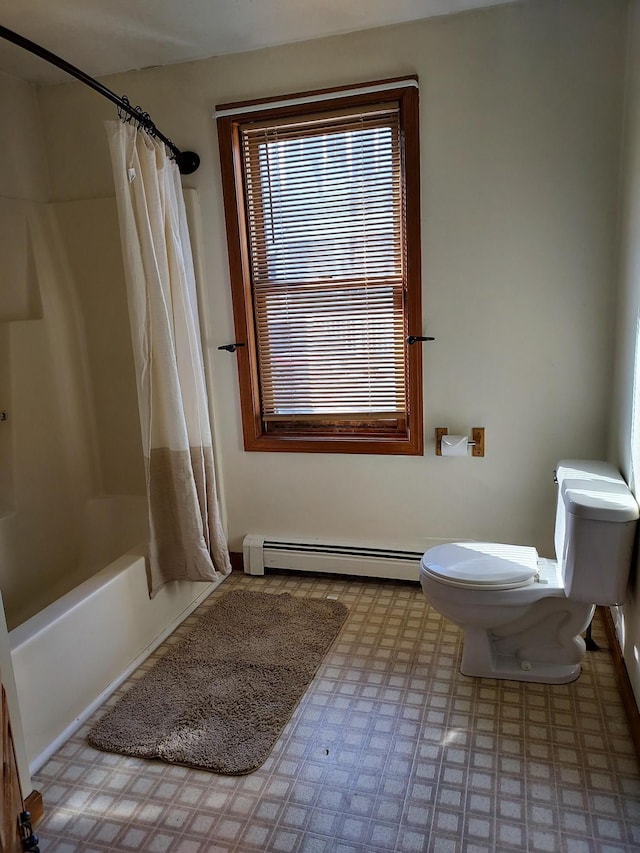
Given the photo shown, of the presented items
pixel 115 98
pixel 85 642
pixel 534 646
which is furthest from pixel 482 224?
pixel 85 642

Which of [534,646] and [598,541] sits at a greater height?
[598,541]

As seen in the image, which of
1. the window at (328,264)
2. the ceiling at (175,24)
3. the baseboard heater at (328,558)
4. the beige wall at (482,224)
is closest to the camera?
the ceiling at (175,24)

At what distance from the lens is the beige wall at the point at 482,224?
2285mm

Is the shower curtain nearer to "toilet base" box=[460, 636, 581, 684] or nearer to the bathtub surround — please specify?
the bathtub surround

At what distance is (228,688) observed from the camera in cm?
212

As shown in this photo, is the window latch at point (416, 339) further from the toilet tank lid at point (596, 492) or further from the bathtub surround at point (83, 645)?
the bathtub surround at point (83, 645)

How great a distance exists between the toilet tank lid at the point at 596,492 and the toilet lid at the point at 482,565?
0.26 m

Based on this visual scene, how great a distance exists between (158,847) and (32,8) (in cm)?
268

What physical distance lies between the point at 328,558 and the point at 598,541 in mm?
1343

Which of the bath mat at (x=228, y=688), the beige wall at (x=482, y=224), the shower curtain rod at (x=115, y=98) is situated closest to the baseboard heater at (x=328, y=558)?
the beige wall at (x=482, y=224)

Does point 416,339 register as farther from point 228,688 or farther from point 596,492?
point 228,688

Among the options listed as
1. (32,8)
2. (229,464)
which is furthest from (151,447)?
(32,8)

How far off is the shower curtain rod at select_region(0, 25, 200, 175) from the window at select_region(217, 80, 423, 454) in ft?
0.57

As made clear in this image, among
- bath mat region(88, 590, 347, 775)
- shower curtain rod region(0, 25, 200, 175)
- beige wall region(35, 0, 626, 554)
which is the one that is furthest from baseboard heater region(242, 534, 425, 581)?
shower curtain rod region(0, 25, 200, 175)
